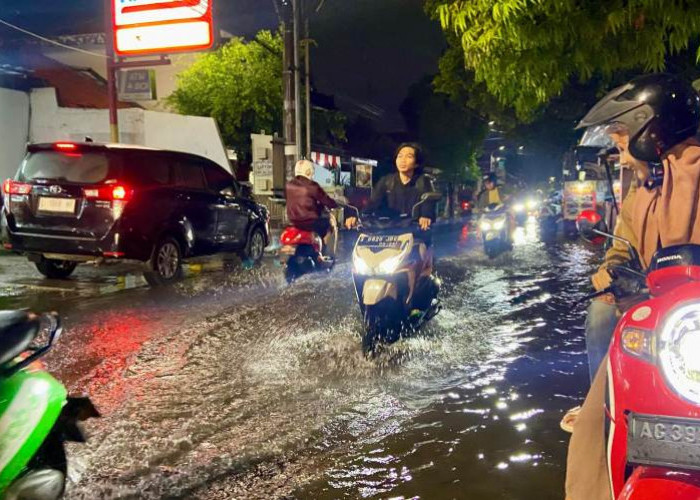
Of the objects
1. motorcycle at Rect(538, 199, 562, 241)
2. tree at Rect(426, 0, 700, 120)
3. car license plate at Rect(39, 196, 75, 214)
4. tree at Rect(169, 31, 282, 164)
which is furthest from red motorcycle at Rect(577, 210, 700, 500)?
tree at Rect(169, 31, 282, 164)

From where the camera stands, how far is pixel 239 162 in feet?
84.1

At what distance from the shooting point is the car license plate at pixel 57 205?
8469 mm

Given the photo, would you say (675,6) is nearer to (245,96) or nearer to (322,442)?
(322,442)

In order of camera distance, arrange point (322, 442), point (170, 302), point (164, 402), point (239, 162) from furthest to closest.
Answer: point (239, 162) → point (170, 302) → point (164, 402) → point (322, 442)

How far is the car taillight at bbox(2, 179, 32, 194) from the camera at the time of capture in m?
8.57

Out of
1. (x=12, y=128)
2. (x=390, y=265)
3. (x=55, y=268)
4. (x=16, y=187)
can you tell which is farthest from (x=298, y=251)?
(x=12, y=128)

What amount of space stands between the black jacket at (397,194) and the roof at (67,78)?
1867 centimetres

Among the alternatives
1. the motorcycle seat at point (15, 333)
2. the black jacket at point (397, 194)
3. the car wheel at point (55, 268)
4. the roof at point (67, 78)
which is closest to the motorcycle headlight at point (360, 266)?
the black jacket at point (397, 194)

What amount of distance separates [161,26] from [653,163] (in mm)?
15581

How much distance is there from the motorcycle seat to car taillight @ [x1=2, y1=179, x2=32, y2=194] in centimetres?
662

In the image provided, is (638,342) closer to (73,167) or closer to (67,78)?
(73,167)

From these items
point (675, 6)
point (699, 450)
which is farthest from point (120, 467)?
point (675, 6)

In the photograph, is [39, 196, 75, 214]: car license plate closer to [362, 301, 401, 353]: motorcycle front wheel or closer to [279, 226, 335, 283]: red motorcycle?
[279, 226, 335, 283]: red motorcycle

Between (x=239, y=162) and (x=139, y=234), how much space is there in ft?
56.7
